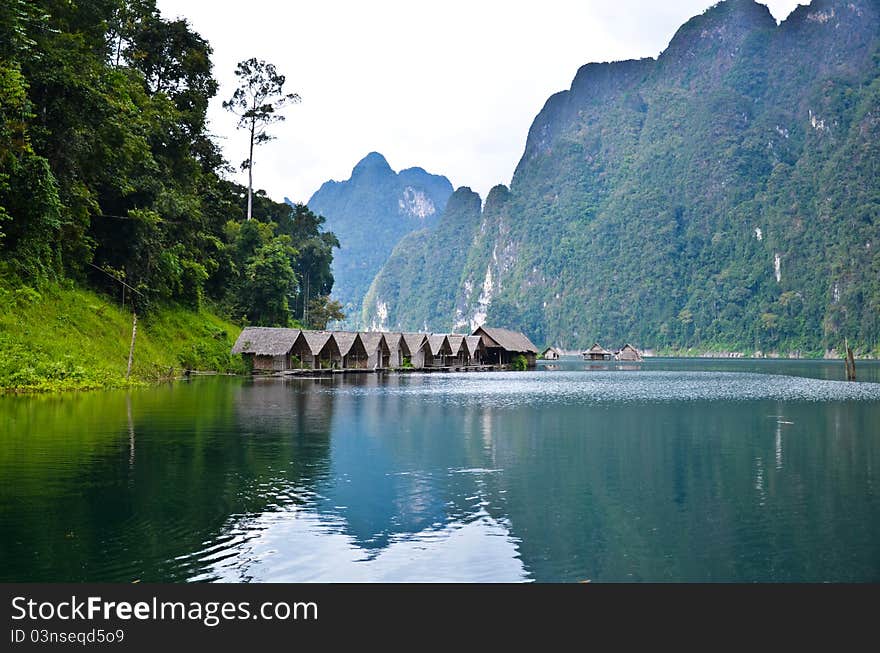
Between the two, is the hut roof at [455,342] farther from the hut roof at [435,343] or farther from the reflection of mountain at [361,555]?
the reflection of mountain at [361,555]

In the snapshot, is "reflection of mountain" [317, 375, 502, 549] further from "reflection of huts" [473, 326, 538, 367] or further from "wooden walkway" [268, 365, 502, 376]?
"reflection of huts" [473, 326, 538, 367]

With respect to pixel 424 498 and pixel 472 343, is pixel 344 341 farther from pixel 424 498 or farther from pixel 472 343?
pixel 424 498

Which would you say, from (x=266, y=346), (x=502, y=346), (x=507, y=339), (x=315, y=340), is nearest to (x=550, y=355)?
(x=507, y=339)

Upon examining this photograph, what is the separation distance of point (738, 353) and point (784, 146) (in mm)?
71404

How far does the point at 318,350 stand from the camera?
163 feet

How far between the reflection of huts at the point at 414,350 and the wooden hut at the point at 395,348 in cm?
12

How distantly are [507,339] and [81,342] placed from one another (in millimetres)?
54559

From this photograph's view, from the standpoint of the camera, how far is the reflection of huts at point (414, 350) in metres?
63.7

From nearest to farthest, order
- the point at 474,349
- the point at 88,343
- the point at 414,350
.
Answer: the point at 88,343, the point at 414,350, the point at 474,349

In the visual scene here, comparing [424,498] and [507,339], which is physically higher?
[507,339]

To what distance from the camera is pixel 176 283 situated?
4028 cm

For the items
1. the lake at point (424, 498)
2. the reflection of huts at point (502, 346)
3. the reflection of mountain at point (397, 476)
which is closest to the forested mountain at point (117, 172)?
the lake at point (424, 498)

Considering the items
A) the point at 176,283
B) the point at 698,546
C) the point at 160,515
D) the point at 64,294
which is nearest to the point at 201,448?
the point at 160,515

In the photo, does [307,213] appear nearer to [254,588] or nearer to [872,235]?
[254,588]
